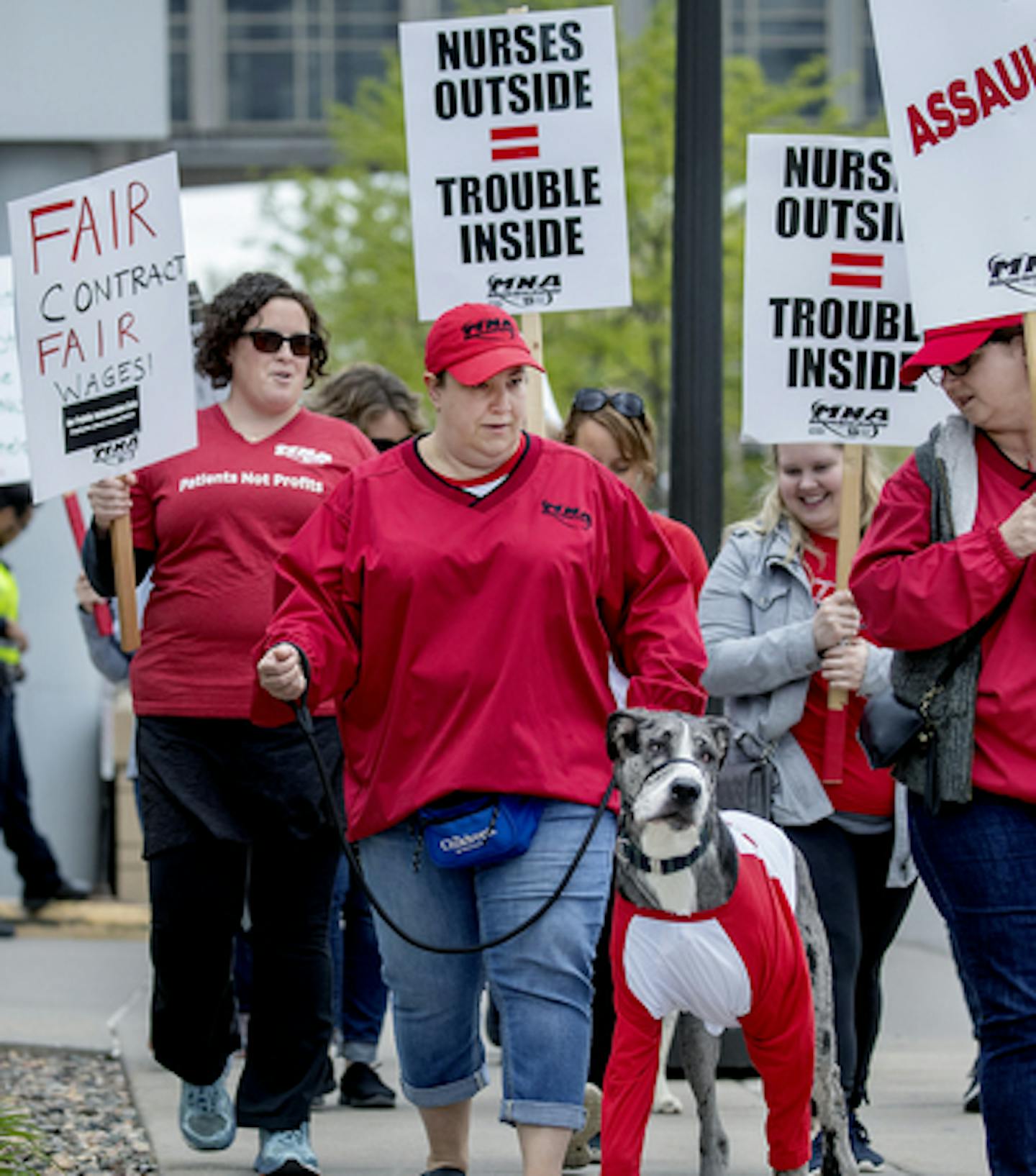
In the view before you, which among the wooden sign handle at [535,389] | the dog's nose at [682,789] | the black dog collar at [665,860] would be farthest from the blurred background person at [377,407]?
the dog's nose at [682,789]

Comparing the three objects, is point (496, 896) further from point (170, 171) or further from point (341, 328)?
point (341, 328)

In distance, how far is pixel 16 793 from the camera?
1094 cm

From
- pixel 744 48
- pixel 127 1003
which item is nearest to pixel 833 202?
pixel 127 1003

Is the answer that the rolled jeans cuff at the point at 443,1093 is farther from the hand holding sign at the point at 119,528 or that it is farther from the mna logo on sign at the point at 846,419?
the mna logo on sign at the point at 846,419

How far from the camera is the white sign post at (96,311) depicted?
623 cm

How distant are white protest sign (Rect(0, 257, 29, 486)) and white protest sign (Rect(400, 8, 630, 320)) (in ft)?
5.92

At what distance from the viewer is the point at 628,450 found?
21.6 ft

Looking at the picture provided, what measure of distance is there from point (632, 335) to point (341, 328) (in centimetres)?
475

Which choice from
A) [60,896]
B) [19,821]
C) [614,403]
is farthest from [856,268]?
[60,896]

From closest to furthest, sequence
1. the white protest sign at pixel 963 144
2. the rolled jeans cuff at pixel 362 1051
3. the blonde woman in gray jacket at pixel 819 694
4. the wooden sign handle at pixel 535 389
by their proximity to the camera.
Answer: the white protest sign at pixel 963 144 → the blonde woman in gray jacket at pixel 819 694 → the wooden sign handle at pixel 535 389 → the rolled jeans cuff at pixel 362 1051

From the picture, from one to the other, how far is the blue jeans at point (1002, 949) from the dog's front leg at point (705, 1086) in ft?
3.12

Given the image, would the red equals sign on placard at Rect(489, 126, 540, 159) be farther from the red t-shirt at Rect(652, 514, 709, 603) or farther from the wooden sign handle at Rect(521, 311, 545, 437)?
the red t-shirt at Rect(652, 514, 709, 603)

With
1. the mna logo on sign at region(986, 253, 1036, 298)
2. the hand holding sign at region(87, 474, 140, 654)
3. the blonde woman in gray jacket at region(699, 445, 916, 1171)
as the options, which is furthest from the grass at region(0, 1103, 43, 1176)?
the mna logo on sign at region(986, 253, 1036, 298)

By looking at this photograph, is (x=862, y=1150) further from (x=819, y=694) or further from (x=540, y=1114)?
(x=540, y=1114)
